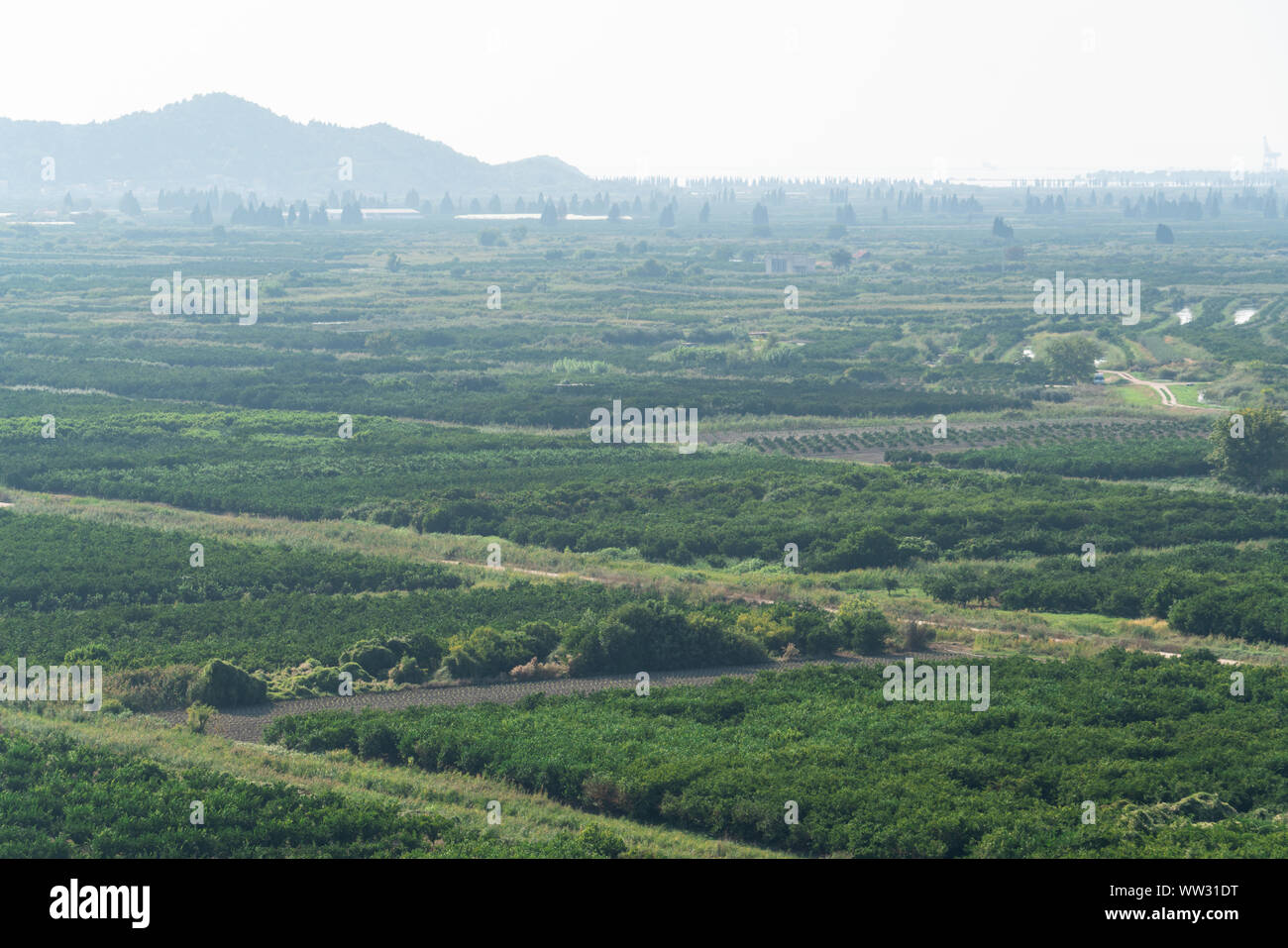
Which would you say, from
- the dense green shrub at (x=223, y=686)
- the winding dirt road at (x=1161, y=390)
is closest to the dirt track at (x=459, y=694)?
the dense green shrub at (x=223, y=686)

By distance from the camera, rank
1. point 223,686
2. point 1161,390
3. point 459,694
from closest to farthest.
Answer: point 223,686, point 459,694, point 1161,390

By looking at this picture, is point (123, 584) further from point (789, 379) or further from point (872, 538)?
point (789, 379)

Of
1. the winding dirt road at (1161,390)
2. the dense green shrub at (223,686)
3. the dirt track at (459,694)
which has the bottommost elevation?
the dirt track at (459,694)

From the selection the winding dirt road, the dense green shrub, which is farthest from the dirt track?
the winding dirt road

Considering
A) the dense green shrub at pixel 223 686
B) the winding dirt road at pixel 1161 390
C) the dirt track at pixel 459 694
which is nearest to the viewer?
the dirt track at pixel 459 694

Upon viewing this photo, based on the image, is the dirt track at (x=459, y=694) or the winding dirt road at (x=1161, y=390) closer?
the dirt track at (x=459, y=694)

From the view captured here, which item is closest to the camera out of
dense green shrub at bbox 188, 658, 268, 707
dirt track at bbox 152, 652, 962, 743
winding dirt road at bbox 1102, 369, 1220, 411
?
dirt track at bbox 152, 652, 962, 743

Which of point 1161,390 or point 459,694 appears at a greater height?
point 1161,390

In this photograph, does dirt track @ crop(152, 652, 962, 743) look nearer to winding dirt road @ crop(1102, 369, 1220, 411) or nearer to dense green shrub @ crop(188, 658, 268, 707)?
dense green shrub @ crop(188, 658, 268, 707)

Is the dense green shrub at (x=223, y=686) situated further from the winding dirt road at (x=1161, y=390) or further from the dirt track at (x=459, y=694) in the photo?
the winding dirt road at (x=1161, y=390)

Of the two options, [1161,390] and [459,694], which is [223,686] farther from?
[1161,390]

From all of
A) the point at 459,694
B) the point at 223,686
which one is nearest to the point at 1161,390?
the point at 459,694
